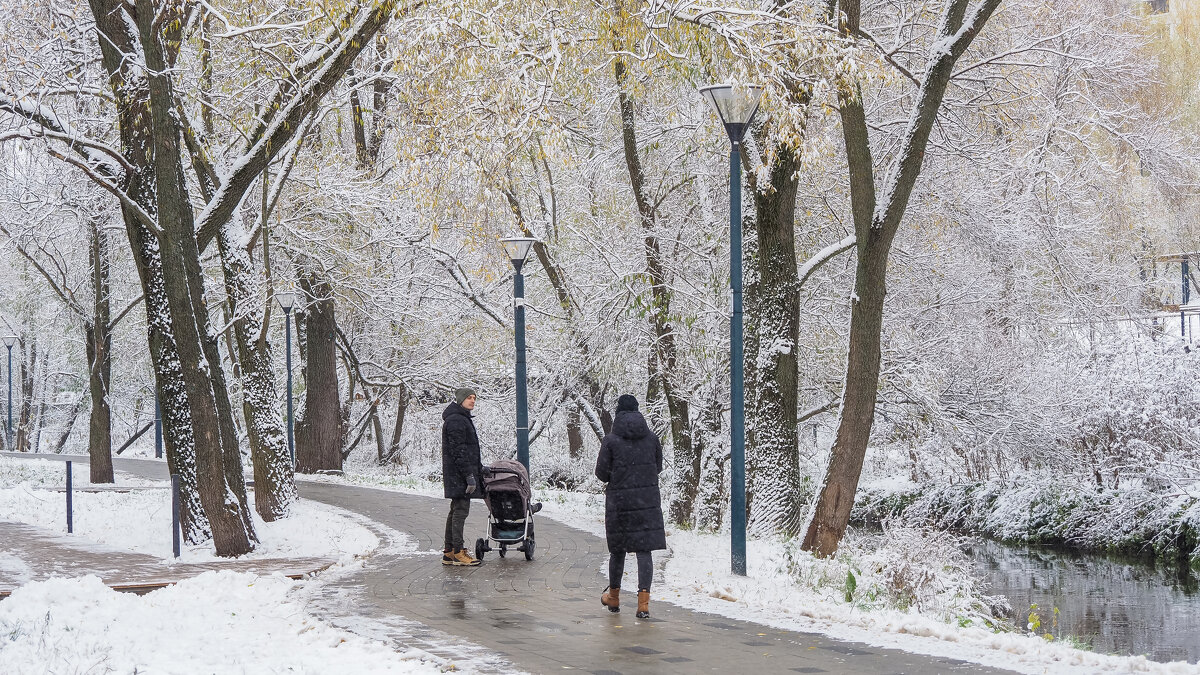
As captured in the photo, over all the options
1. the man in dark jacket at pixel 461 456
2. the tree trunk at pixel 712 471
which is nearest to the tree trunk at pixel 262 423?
the man in dark jacket at pixel 461 456

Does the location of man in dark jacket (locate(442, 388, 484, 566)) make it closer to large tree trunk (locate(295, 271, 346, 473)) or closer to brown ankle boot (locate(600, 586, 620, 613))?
brown ankle boot (locate(600, 586, 620, 613))

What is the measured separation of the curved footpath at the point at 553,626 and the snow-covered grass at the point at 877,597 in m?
0.37

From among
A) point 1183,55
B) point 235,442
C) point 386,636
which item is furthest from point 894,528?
point 1183,55

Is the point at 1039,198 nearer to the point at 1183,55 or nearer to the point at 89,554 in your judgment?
the point at 89,554

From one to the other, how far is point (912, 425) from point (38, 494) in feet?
58.2

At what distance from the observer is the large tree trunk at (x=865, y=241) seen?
43.7 feet

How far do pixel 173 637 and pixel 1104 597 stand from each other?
13856 millimetres

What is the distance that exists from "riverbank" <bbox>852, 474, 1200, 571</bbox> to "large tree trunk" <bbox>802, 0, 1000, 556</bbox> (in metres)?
4.27

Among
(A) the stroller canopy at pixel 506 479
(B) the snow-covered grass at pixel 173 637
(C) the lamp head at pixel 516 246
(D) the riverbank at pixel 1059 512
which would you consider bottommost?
(D) the riverbank at pixel 1059 512

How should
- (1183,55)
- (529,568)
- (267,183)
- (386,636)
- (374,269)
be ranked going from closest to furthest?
(386,636), (529,568), (267,183), (374,269), (1183,55)

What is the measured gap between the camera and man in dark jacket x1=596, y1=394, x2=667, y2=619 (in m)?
9.23

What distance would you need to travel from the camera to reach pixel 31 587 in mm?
8914

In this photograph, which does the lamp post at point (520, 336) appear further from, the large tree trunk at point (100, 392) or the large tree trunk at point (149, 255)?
the large tree trunk at point (100, 392)

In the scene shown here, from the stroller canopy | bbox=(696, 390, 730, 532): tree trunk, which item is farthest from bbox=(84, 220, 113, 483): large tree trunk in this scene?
the stroller canopy
